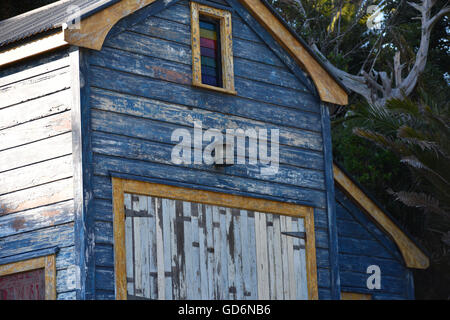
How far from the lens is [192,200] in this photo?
37.7ft

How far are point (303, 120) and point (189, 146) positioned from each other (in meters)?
2.29

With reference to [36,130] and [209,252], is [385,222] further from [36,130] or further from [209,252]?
[36,130]

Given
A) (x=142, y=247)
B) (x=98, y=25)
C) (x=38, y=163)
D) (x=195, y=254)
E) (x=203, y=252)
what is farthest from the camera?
(x=203, y=252)

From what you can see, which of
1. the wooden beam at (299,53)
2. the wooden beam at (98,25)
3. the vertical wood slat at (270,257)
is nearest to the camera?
the wooden beam at (98,25)

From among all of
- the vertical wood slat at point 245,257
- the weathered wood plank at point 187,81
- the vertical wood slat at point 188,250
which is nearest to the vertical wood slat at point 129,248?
the vertical wood slat at point 188,250

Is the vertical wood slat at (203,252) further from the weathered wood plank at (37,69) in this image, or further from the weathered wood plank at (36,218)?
the weathered wood plank at (37,69)

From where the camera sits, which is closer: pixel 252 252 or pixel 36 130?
pixel 36 130

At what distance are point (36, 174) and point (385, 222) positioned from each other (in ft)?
22.3

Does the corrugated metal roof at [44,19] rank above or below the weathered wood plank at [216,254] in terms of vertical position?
above

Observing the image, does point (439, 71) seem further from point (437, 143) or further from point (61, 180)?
point (61, 180)

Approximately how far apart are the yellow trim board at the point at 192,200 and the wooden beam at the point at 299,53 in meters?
1.97

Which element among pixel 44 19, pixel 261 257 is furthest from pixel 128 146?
pixel 44 19

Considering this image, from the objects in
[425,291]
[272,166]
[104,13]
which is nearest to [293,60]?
[272,166]

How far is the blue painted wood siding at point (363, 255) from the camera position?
47.6 feet
